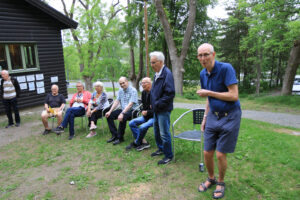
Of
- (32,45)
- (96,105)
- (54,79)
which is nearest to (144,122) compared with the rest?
(96,105)

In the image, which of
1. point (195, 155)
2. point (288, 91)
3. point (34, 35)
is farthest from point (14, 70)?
point (288, 91)

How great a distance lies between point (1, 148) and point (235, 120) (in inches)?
198

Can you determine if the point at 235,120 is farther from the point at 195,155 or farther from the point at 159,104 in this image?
the point at 195,155

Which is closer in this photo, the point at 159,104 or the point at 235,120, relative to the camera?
the point at 235,120

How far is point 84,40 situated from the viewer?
17.0 metres

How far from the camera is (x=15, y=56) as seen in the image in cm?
862

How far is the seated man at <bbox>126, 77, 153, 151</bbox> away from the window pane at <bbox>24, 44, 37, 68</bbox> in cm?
677

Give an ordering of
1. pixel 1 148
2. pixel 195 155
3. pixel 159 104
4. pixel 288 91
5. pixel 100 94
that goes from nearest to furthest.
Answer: pixel 159 104 → pixel 195 155 → pixel 1 148 → pixel 100 94 → pixel 288 91

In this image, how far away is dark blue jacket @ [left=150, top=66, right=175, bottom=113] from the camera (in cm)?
340

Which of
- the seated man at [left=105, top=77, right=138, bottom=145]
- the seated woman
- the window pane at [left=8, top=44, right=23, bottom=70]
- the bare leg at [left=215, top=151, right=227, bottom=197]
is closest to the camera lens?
the bare leg at [left=215, top=151, right=227, bottom=197]

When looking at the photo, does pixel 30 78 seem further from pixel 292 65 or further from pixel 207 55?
pixel 292 65

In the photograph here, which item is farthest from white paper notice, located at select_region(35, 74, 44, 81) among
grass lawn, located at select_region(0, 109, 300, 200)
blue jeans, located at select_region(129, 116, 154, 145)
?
blue jeans, located at select_region(129, 116, 154, 145)

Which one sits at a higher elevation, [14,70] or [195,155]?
[14,70]

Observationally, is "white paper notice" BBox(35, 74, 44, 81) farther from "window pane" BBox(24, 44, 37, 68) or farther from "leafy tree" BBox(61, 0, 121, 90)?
"leafy tree" BBox(61, 0, 121, 90)
